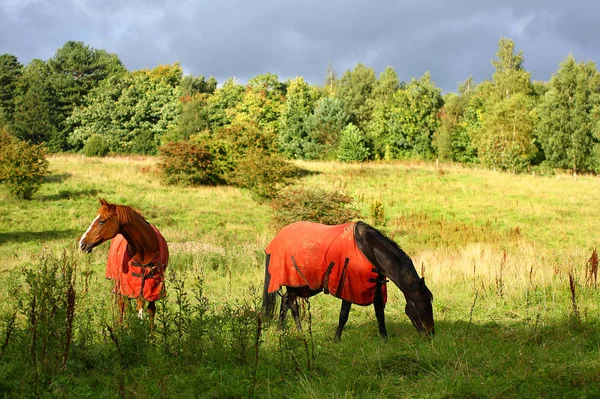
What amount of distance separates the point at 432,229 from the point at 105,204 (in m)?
18.7

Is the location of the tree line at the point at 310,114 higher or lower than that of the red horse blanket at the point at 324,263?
higher

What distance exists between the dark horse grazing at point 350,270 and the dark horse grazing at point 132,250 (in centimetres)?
153

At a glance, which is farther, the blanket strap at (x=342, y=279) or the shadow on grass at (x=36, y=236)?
the shadow on grass at (x=36, y=236)

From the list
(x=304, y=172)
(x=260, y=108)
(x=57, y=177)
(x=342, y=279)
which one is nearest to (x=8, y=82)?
(x=260, y=108)

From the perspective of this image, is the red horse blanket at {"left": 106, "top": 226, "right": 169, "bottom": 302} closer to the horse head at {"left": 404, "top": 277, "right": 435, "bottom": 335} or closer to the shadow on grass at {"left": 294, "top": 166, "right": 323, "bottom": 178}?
the horse head at {"left": 404, "top": 277, "right": 435, "bottom": 335}

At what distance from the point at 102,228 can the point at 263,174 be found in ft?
76.4

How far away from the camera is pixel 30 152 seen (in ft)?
83.5

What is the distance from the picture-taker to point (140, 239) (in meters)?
6.45

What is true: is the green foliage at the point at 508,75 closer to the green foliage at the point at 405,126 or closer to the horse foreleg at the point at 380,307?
the green foliage at the point at 405,126

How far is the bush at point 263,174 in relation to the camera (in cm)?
2884

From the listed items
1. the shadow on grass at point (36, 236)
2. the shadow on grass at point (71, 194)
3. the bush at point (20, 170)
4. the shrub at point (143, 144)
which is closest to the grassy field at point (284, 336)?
the shadow on grass at point (36, 236)

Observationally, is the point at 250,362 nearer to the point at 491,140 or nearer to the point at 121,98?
the point at 491,140

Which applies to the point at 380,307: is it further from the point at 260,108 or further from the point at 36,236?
the point at 260,108

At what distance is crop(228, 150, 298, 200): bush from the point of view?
28844 millimetres
